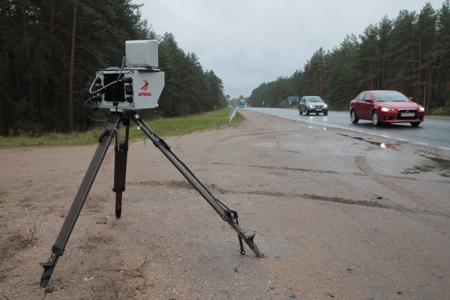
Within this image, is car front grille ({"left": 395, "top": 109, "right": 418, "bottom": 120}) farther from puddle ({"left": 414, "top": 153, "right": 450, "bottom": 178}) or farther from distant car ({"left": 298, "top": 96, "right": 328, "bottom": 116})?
distant car ({"left": 298, "top": 96, "right": 328, "bottom": 116})

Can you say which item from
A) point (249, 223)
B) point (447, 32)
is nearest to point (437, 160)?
point (249, 223)

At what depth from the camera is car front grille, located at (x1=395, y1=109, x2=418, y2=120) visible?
600 inches

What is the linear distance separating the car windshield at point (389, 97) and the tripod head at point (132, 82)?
15754mm

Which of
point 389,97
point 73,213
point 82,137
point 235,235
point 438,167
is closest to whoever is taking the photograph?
point 73,213

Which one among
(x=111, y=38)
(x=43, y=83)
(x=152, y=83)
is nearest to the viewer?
(x=152, y=83)

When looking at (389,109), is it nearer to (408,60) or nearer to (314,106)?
(314,106)

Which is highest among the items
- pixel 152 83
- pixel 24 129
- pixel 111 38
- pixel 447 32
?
pixel 447 32

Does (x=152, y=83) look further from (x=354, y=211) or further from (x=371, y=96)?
(x=371, y=96)

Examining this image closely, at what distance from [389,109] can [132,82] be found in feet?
49.9

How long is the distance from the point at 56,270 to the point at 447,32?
51031 millimetres

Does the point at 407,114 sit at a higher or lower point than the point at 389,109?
lower

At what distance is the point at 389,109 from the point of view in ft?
50.9

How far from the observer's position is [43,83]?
82.0ft

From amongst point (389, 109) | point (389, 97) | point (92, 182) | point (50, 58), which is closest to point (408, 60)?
point (389, 97)
